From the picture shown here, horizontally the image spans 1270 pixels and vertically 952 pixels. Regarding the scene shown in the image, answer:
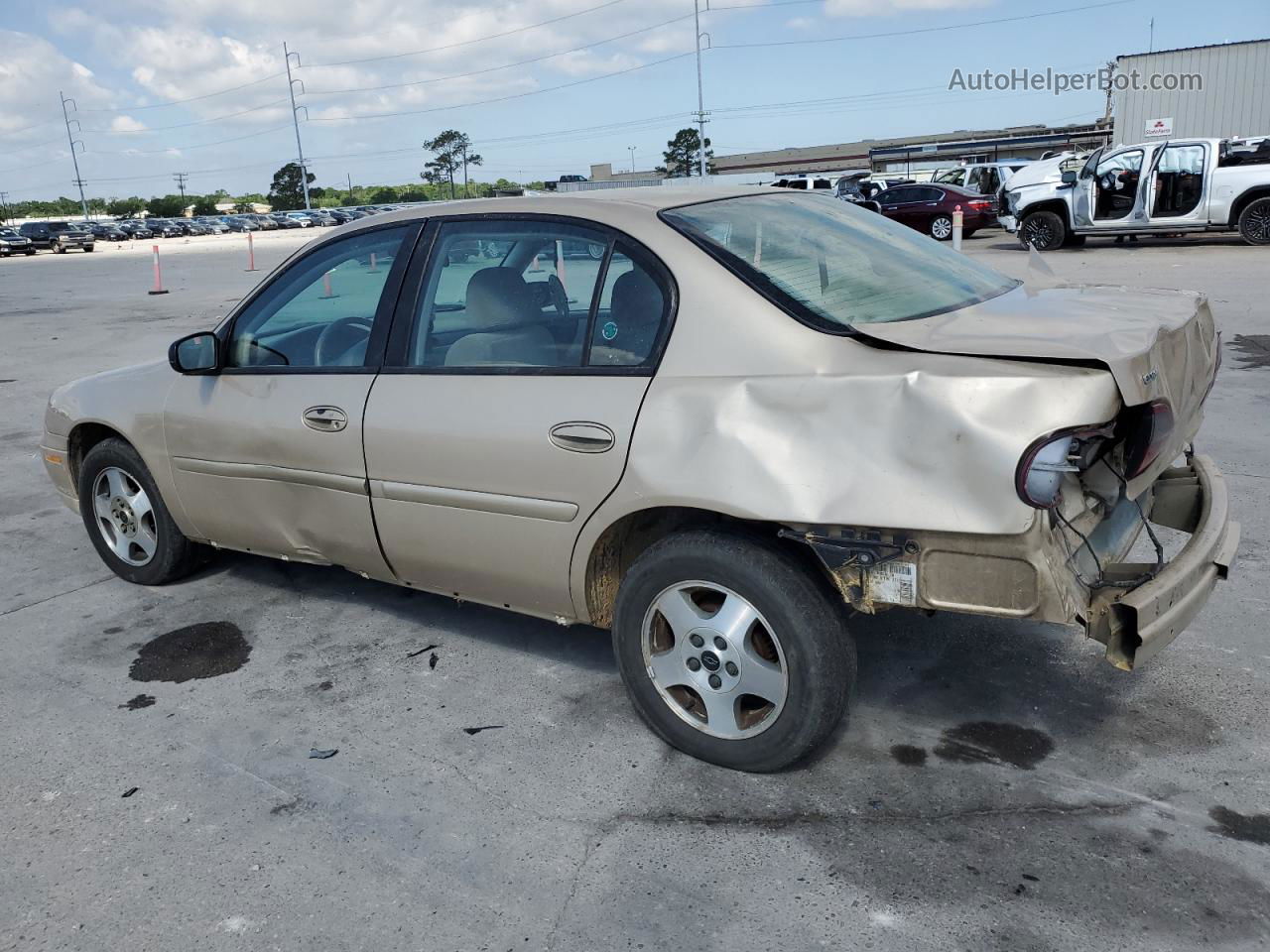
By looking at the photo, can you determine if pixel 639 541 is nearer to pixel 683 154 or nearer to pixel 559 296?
pixel 559 296

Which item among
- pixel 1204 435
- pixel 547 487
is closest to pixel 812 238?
pixel 547 487

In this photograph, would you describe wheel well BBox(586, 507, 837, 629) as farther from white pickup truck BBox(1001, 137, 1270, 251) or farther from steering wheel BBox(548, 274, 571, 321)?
white pickup truck BBox(1001, 137, 1270, 251)

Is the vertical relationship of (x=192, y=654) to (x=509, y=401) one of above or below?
below

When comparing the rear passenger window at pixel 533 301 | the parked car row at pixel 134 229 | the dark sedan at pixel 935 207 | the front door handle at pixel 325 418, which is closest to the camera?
the rear passenger window at pixel 533 301

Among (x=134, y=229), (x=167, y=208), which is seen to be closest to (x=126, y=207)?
(x=167, y=208)

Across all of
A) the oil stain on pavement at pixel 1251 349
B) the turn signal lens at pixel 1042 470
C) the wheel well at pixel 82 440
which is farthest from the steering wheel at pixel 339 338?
the oil stain on pavement at pixel 1251 349

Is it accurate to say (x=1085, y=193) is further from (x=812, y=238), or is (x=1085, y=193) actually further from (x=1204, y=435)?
(x=812, y=238)

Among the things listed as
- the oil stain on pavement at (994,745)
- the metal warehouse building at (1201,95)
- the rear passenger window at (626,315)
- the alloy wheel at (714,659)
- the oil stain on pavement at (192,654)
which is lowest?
the oil stain on pavement at (994,745)

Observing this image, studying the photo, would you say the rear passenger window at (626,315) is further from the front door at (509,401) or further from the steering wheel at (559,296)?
the steering wheel at (559,296)

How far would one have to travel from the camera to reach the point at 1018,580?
263cm

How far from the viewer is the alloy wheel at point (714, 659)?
302 cm

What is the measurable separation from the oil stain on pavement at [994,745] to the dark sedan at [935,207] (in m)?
24.1

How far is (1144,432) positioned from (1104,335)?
273 millimetres

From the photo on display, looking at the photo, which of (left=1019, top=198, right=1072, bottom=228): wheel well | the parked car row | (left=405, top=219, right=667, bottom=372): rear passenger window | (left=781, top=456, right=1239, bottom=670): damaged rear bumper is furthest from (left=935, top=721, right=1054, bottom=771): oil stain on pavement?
the parked car row
